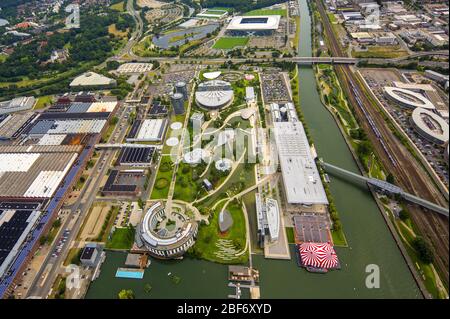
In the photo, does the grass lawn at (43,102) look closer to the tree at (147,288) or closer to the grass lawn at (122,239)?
the grass lawn at (122,239)

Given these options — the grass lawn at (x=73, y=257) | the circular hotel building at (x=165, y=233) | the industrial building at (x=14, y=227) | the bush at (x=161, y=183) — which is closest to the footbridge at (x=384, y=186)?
the circular hotel building at (x=165, y=233)

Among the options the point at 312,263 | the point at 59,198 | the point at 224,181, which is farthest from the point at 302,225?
the point at 59,198

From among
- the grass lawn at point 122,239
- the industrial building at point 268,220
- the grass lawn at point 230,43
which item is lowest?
the grass lawn at point 122,239

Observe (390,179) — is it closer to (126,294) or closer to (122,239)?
(126,294)

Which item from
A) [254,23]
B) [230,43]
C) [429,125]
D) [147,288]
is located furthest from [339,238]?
[254,23]

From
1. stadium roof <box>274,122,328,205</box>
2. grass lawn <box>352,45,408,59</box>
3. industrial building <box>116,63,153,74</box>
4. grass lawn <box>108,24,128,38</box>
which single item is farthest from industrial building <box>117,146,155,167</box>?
grass lawn <box>108,24,128,38</box>

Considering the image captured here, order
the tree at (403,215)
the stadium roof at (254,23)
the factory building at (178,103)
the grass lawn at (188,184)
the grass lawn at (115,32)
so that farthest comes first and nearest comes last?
the grass lawn at (115,32) → the stadium roof at (254,23) → the factory building at (178,103) → the grass lawn at (188,184) → the tree at (403,215)

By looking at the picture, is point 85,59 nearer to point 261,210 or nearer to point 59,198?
point 59,198
